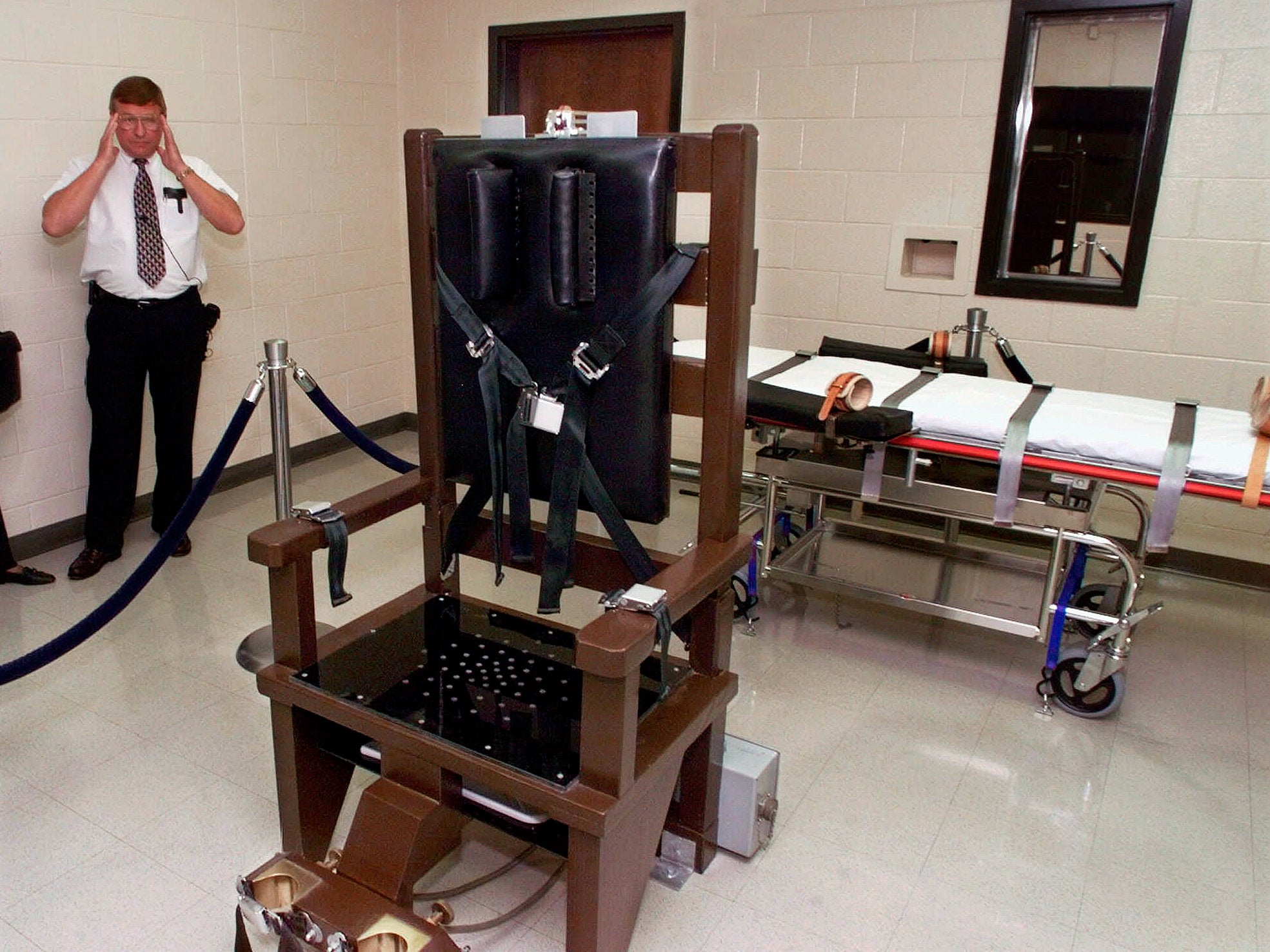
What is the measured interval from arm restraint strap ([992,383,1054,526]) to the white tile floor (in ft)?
1.87

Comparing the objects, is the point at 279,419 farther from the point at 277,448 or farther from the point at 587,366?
the point at 587,366

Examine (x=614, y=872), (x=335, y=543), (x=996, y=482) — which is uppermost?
(x=335, y=543)

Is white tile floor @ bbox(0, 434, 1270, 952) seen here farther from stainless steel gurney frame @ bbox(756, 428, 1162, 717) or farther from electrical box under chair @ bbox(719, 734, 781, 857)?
stainless steel gurney frame @ bbox(756, 428, 1162, 717)

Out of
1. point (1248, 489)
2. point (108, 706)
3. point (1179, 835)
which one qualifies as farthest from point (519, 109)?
point (1179, 835)

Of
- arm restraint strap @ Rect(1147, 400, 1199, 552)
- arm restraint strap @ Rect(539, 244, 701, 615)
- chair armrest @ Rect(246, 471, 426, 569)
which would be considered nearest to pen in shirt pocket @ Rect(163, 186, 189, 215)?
chair armrest @ Rect(246, 471, 426, 569)

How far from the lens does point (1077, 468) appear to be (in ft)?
8.32

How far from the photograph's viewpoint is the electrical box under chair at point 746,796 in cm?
205

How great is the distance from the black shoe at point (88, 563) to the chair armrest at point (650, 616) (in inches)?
102

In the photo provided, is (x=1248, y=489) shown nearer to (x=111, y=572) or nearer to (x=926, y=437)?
(x=926, y=437)

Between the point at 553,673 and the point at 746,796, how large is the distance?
487mm

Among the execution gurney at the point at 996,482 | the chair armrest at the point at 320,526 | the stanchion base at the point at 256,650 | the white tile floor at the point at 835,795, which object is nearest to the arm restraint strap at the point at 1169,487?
the execution gurney at the point at 996,482

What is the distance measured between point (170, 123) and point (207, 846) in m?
2.94

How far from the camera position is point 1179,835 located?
2260mm

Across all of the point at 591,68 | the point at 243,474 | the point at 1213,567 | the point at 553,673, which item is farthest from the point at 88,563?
the point at 1213,567
